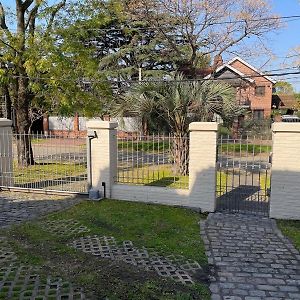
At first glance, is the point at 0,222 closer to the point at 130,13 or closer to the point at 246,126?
the point at 246,126

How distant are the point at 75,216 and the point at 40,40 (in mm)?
6619

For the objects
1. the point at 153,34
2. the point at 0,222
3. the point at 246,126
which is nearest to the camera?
the point at 0,222

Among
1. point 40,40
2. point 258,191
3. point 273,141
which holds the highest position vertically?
point 40,40

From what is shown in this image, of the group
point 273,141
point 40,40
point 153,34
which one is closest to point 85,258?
point 273,141

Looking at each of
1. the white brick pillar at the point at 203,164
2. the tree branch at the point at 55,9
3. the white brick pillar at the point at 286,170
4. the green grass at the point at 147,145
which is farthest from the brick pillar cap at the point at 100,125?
the tree branch at the point at 55,9

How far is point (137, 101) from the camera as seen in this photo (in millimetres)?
10805

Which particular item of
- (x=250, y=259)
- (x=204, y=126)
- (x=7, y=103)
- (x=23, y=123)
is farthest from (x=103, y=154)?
(x=7, y=103)

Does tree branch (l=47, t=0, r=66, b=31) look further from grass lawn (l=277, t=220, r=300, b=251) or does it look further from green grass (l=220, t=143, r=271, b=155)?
grass lawn (l=277, t=220, r=300, b=251)

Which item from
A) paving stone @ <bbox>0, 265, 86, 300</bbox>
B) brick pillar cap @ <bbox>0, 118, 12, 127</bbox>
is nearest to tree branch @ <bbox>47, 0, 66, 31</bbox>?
brick pillar cap @ <bbox>0, 118, 12, 127</bbox>

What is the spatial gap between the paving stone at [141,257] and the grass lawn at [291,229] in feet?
6.65

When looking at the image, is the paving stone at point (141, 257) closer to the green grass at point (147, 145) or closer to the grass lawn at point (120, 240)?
the grass lawn at point (120, 240)

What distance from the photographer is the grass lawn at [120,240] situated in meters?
3.87

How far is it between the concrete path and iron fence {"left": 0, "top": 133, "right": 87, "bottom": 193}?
166 inches

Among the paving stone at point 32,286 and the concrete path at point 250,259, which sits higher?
the paving stone at point 32,286
